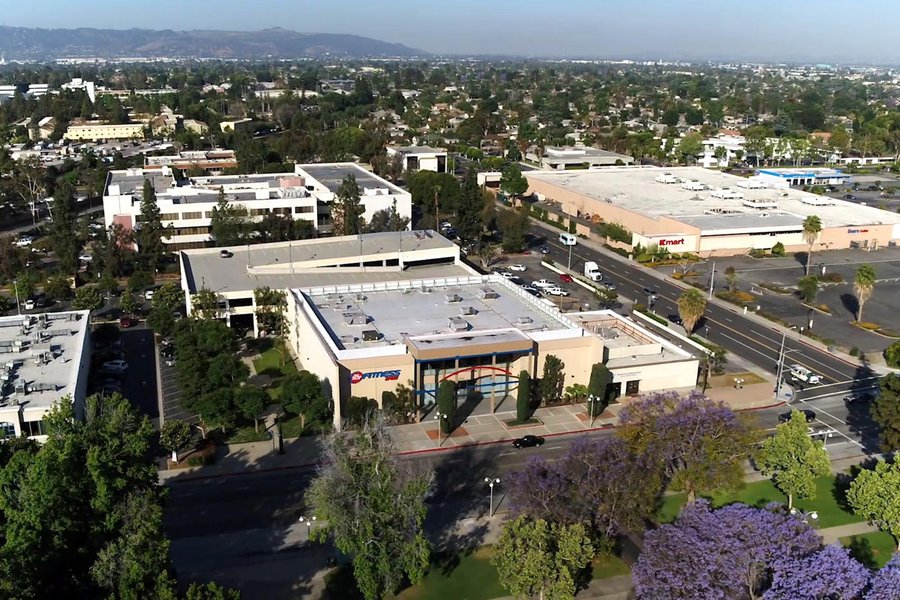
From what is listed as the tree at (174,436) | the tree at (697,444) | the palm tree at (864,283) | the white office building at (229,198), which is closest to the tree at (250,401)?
the tree at (174,436)

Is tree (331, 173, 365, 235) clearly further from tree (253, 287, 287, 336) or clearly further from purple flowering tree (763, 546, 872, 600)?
purple flowering tree (763, 546, 872, 600)

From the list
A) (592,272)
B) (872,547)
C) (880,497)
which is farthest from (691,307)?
(872,547)

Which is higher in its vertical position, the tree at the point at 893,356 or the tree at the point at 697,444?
the tree at the point at 697,444

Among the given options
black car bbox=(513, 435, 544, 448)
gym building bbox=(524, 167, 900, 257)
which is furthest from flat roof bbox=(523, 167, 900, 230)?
black car bbox=(513, 435, 544, 448)

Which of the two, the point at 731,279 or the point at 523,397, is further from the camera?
the point at 731,279

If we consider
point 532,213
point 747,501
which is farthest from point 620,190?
point 747,501

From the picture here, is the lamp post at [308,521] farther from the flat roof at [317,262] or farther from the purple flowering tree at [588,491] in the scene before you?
the flat roof at [317,262]

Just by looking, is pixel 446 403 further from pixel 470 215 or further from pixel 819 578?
pixel 470 215
